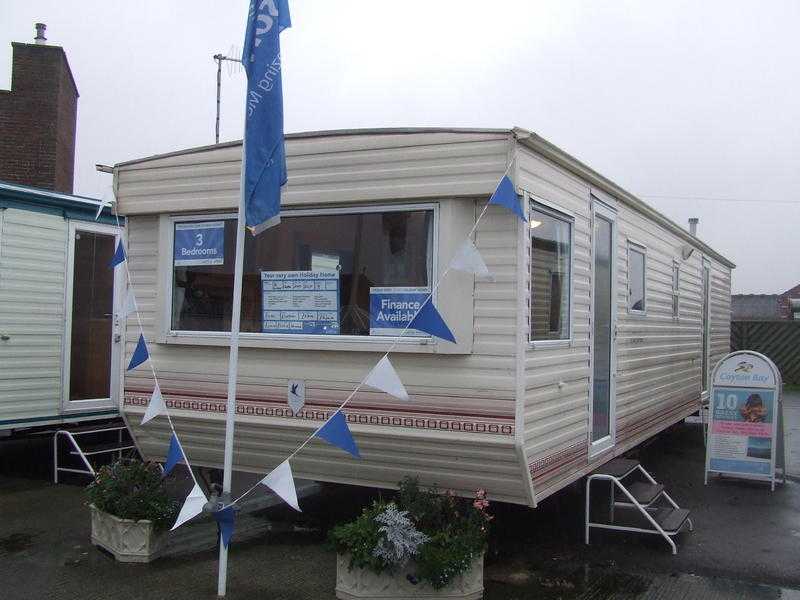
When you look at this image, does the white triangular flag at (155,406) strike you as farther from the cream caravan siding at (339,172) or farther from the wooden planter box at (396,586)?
the wooden planter box at (396,586)

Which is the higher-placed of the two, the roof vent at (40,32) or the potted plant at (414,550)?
the roof vent at (40,32)

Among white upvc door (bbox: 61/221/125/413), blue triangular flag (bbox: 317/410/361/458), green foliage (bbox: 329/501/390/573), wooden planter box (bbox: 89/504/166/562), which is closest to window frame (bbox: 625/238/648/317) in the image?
blue triangular flag (bbox: 317/410/361/458)

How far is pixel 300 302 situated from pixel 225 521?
1472 millimetres

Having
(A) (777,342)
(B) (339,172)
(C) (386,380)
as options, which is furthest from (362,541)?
(A) (777,342)

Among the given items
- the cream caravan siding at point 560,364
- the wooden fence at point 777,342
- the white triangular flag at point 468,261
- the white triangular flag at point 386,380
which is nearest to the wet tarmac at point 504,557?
the cream caravan siding at point 560,364

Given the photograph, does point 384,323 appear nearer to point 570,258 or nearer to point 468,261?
point 468,261

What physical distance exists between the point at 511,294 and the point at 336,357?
1211 millimetres

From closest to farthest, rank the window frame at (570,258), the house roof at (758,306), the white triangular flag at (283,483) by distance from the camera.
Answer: the white triangular flag at (283,483), the window frame at (570,258), the house roof at (758,306)

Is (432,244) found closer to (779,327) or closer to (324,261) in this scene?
(324,261)

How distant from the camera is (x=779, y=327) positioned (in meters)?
20.8

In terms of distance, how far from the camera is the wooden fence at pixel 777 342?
20.6 m

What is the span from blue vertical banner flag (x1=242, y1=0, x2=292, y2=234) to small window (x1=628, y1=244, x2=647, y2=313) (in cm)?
375

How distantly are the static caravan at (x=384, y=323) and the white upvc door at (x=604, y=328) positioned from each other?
0.02m

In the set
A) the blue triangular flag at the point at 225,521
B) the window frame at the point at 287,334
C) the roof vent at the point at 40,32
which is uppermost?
the roof vent at the point at 40,32
